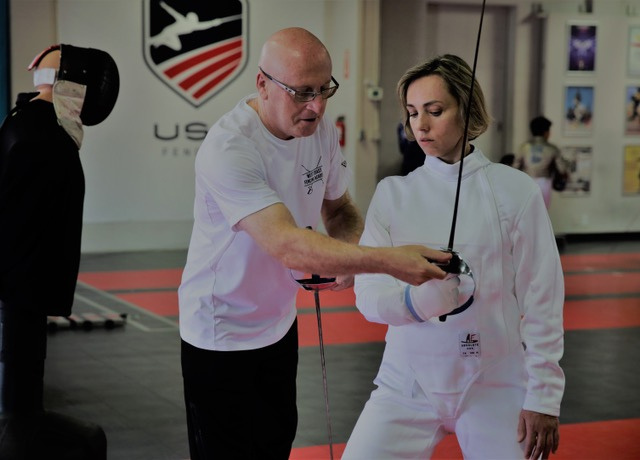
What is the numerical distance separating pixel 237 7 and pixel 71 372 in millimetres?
7320

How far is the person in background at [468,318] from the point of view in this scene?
7.30ft

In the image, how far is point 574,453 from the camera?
415 centimetres

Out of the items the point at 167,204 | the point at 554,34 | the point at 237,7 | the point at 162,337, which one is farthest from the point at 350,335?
the point at 554,34

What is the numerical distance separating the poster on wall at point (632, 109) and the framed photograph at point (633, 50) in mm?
227

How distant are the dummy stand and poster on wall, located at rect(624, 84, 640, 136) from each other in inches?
448

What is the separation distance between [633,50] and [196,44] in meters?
5.87

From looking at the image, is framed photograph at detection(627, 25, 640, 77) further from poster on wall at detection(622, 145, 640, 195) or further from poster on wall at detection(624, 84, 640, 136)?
poster on wall at detection(622, 145, 640, 195)

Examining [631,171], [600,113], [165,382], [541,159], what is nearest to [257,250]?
[165,382]

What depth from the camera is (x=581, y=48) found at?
42.0 feet

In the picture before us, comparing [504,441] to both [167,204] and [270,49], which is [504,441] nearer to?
[270,49]

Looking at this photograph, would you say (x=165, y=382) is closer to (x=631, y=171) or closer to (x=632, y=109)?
(x=631, y=171)

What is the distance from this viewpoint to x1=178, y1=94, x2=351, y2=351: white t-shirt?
247cm

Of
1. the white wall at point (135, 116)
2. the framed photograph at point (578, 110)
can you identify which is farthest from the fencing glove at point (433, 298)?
the framed photograph at point (578, 110)

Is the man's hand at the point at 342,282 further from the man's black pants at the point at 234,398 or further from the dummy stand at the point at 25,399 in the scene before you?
the dummy stand at the point at 25,399
